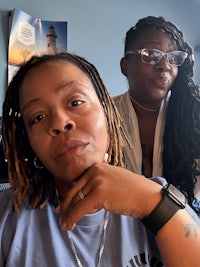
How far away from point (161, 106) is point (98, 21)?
101cm

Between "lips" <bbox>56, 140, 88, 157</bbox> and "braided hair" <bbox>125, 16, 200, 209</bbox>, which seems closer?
"lips" <bbox>56, 140, 88, 157</bbox>

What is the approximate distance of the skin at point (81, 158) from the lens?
55 cm

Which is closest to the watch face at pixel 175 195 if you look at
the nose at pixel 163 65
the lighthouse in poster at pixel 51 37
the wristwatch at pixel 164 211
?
the wristwatch at pixel 164 211

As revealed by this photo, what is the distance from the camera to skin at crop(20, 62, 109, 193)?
0.58 m

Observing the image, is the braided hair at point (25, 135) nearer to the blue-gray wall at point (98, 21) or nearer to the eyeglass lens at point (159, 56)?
the eyeglass lens at point (159, 56)

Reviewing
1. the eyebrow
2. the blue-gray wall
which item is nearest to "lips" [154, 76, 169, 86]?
the eyebrow

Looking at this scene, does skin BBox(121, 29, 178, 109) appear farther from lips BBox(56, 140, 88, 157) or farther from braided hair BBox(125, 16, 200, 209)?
lips BBox(56, 140, 88, 157)

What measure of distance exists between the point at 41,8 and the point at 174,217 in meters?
1.41

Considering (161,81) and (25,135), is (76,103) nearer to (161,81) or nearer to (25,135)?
(25,135)

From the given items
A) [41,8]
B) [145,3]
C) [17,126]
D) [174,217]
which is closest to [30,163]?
[17,126]

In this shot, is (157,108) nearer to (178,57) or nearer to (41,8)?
(178,57)

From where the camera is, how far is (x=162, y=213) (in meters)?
0.56

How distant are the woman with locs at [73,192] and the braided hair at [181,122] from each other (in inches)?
15.1

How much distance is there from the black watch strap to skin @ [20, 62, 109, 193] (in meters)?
0.13
